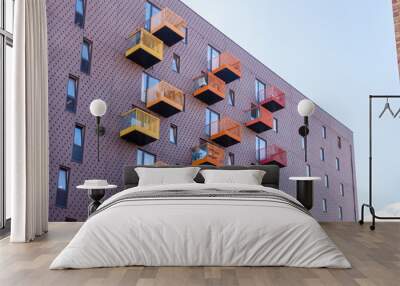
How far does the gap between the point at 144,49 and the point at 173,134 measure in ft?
4.31

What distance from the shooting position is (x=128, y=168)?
5.56 metres

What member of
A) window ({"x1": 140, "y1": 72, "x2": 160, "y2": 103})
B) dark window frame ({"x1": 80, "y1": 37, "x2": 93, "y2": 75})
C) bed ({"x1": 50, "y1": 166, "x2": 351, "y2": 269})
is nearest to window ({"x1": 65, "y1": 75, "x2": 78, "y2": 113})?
dark window frame ({"x1": 80, "y1": 37, "x2": 93, "y2": 75})

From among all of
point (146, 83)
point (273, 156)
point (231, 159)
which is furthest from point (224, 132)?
point (146, 83)

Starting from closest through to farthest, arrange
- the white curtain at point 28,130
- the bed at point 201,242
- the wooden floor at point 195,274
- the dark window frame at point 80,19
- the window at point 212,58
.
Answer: the wooden floor at point 195,274 < the bed at point 201,242 < the white curtain at point 28,130 < the dark window frame at point 80,19 < the window at point 212,58

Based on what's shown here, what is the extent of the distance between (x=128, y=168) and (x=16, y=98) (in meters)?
1.83

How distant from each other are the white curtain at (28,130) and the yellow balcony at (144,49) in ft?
5.78

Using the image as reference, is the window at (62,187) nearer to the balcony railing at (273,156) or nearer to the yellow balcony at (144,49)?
the yellow balcony at (144,49)

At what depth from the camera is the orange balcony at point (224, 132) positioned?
22.1ft

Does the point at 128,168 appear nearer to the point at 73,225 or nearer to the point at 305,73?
the point at 73,225

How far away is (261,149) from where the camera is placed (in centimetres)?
707

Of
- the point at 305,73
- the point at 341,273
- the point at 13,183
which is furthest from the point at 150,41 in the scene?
the point at 341,273

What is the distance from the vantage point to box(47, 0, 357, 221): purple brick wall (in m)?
5.57

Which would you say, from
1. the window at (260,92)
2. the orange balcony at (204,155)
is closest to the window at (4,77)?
the orange balcony at (204,155)

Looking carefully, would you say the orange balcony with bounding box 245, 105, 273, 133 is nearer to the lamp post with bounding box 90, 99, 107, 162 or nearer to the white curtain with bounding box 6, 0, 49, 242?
the lamp post with bounding box 90, 99, 107, 162
